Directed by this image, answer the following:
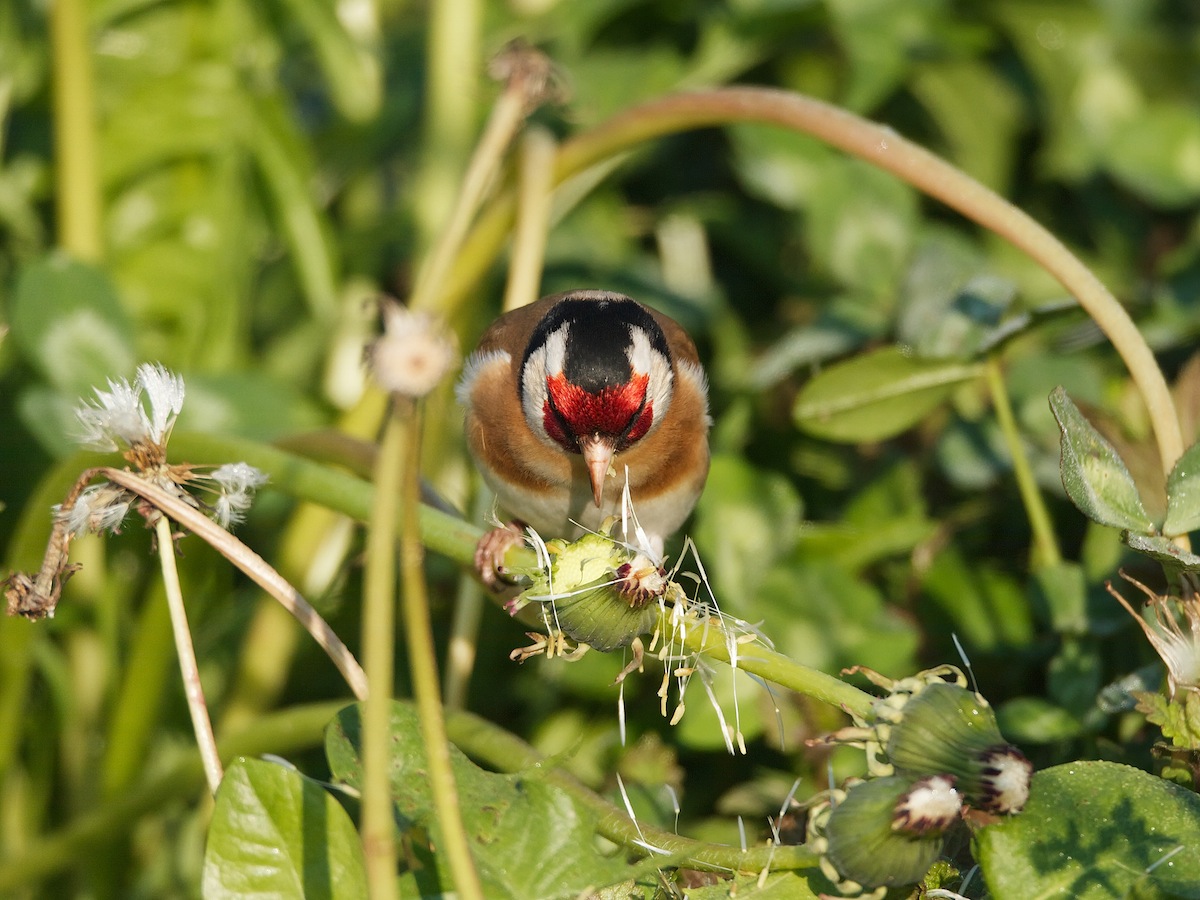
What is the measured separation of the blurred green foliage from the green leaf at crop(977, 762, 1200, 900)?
26cm

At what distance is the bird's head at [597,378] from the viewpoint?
1.95m

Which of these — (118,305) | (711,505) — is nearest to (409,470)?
(711,505)

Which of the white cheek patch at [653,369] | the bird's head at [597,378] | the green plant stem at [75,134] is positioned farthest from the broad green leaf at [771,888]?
the green plant stem at [75,134]

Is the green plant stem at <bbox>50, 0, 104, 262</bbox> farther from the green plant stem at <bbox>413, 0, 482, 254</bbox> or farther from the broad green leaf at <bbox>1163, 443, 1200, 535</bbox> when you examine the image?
the broad green leaf at <bbox>1163, 443, 1200, 535</bbox>

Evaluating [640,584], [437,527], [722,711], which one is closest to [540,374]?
[722,711]

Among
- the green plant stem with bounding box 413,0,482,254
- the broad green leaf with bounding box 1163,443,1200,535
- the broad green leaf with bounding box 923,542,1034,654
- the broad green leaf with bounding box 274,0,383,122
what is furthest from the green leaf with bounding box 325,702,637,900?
the broad green leaf with bounding box 274,0,383,122

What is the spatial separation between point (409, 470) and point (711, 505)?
1.08m

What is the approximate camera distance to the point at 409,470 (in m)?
0.96

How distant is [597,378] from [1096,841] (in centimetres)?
107

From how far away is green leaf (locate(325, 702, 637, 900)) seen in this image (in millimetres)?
1094

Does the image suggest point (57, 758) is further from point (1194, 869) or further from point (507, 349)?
point (1194, 869)

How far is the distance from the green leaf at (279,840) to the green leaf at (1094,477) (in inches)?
28.6

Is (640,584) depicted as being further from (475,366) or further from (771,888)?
(475,366)

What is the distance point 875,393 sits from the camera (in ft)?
5.63
